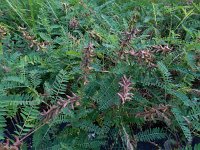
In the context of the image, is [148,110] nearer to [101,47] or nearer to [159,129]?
[159,129]

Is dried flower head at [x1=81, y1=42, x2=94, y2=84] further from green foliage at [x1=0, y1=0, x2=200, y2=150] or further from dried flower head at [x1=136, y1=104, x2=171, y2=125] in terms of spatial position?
dried flower head at [x1=136, y1=104, x2=171, y2=125]

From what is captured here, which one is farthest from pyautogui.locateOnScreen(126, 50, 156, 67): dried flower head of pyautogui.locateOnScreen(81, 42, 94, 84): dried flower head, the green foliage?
pyautogui.locateOnScreen(81, 42, 94, 84): dried flower head

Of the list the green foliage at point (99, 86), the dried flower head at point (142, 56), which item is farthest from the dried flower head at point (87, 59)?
the dried flower head at point (142, 56)

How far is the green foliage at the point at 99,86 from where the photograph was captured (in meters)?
1.57

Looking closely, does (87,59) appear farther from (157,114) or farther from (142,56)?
(157,114)

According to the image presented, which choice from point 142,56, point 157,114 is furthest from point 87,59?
point 157,114

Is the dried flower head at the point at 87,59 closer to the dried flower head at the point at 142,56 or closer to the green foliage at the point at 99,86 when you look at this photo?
the green foliage at the point at 99,86

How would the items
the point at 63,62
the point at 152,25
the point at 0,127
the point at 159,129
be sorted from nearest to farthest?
the point at 0,127, the point at 159,129, the point at 63,62, the point at 152,25

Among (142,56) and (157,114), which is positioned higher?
(142,56)

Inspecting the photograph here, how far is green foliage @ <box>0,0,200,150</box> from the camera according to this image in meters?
1.57

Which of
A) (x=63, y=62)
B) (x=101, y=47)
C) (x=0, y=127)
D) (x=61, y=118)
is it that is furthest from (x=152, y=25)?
(x=0, y=127)

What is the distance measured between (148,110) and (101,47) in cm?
45

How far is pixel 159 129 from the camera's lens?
1649 mm

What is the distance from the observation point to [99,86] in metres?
1.73
